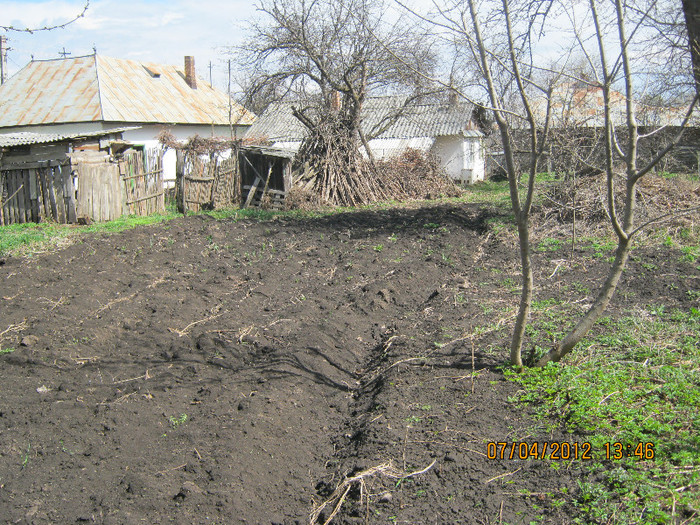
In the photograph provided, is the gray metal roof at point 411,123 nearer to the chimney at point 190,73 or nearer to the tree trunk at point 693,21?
the chimney at point 190,73

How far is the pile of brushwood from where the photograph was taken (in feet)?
57.4

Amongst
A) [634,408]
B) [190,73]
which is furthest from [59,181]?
[190,73]

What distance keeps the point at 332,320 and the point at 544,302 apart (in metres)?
2.40

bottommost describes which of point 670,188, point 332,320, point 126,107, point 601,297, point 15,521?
point 15,521

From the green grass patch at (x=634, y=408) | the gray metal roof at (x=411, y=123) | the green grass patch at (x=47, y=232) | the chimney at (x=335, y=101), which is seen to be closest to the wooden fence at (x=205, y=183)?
the green grass patch at (x=47, y=232)

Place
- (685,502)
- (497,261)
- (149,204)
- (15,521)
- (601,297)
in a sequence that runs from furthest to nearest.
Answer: (149,204)
(497,261)
(601,297)
(15,521)
(685,502)

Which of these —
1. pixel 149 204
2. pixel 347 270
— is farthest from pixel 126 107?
pixel 347 270

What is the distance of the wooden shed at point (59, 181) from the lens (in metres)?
13.4

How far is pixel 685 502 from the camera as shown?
114 inches

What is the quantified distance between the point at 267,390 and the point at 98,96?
72.6ft

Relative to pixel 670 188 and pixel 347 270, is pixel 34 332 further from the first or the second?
pixel 670 188

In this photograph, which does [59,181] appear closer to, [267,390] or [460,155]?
[267,390]
